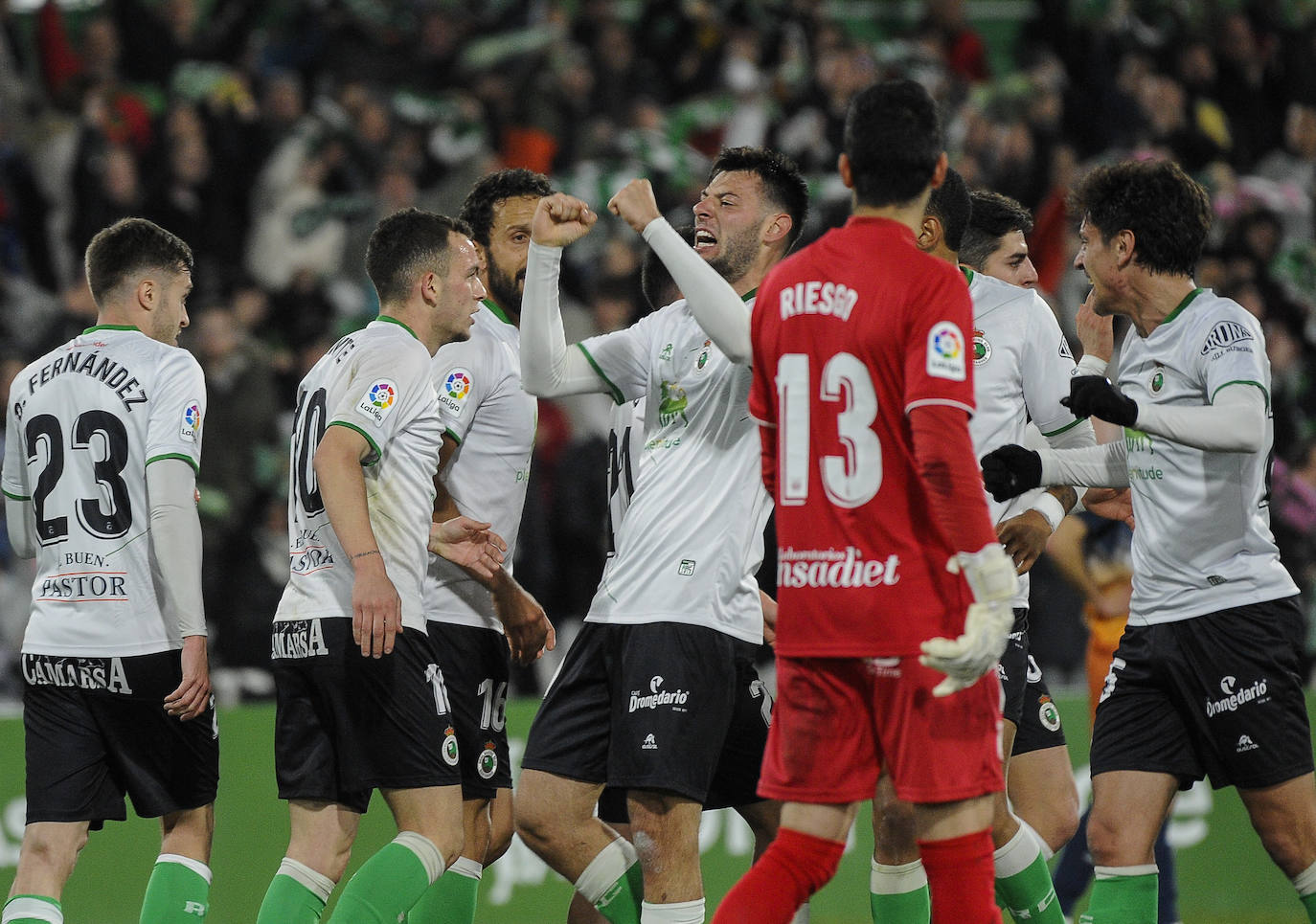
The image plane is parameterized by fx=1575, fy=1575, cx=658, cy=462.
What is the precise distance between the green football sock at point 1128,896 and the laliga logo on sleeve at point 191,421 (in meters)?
3.45

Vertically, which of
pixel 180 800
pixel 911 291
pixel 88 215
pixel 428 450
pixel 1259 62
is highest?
pixel 1259 62

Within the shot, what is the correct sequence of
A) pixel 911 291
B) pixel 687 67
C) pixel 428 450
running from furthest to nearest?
1. pixel 687 67
2. pixel 428 450
3. pixel 911 291

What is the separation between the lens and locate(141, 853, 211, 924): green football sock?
18.1ft

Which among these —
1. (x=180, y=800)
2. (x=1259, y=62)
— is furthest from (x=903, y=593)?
(x=1259, y=62)

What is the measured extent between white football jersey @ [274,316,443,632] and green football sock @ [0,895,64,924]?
130 cm

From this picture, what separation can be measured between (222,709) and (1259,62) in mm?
12202

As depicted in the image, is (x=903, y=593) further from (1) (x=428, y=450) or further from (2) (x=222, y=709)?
(2) (x=222, y=709)

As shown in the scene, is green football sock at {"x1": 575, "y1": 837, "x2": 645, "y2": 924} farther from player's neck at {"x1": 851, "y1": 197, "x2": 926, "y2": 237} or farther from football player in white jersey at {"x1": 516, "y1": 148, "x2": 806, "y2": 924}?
player's neck at {"x1": 851, "y1": 197, "x2": 926, "y2": 237}

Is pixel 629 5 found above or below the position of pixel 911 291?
above

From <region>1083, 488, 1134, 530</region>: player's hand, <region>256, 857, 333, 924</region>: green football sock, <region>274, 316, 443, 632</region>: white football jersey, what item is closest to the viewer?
<region>256, 857, 333, 924</region>: green football sock

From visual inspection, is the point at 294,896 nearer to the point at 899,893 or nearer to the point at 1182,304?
the point at 899,893

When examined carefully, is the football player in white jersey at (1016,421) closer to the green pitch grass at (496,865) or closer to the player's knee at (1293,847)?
the player's knee at (1293,847)

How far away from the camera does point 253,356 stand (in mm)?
11117

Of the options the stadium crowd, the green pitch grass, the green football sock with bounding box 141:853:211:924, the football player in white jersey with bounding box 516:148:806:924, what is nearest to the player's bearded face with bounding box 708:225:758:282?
the football player in white jersey with bounding box 516:148:806:924
